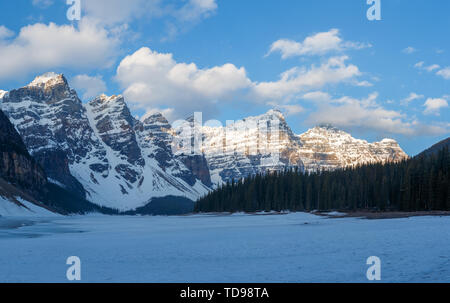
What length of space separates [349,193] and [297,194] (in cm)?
2419

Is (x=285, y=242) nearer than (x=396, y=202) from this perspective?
Yes

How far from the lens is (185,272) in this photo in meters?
21.3

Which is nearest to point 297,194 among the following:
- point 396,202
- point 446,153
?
point 396,202

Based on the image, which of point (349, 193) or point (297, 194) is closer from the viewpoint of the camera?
point (349, 193)

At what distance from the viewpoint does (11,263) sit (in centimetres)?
2481

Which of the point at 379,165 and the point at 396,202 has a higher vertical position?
the point at 379,165
